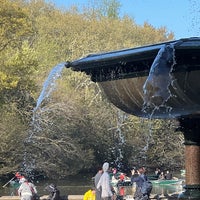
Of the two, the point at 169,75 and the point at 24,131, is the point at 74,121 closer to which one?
the point at 24,131

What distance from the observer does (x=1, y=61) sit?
3500 centimetres

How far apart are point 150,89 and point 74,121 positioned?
108 feet

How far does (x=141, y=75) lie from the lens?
7.35 meters

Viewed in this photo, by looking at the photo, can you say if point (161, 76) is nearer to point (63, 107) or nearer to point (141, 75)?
point (141, 75)

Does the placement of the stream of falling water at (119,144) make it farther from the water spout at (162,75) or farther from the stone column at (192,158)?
the water spout at (162,75)

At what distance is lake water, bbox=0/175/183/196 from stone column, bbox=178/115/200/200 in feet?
50.6

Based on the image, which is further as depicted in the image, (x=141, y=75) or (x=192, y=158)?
(x=141, y=75)

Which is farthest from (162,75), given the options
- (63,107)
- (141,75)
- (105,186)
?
(63,107)

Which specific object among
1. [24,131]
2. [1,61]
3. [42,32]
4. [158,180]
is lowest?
[158,180]

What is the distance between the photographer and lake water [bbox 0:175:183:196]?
27811 millimetres

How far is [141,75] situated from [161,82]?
78cm

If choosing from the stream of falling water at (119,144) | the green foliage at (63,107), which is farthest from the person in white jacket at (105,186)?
the stream of falling water at (119,144)

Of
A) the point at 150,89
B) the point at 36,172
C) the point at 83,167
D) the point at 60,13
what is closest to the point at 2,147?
the point at 36,172

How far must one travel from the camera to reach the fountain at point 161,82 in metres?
6.61
